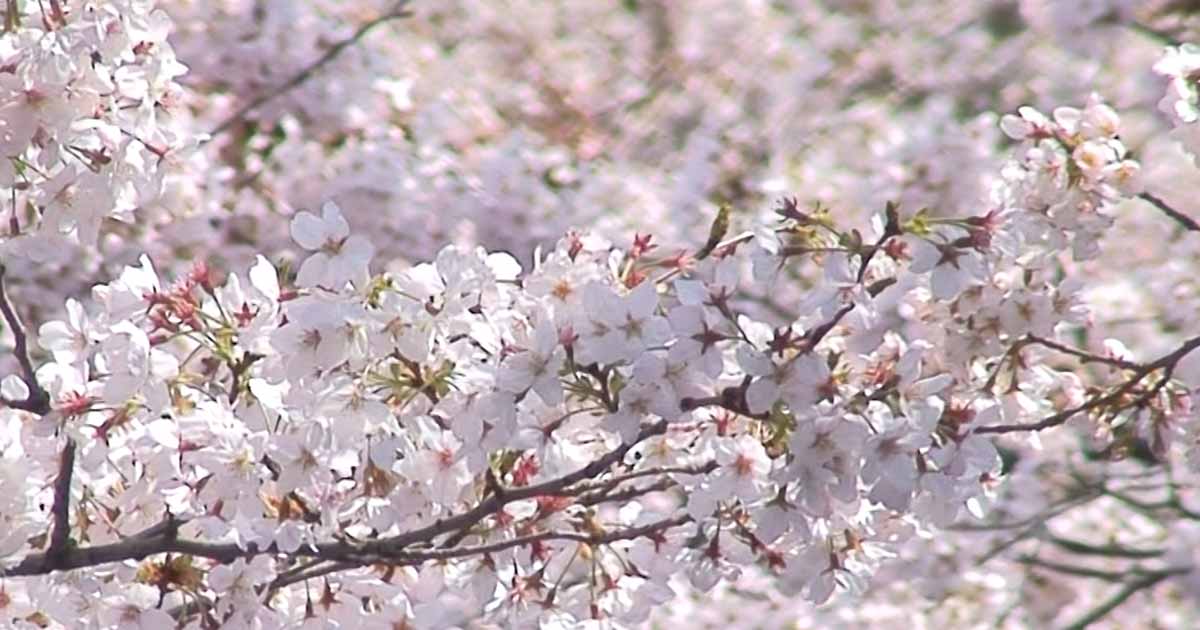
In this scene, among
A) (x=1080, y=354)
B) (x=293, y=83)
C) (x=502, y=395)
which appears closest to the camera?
(x=502, y=395)

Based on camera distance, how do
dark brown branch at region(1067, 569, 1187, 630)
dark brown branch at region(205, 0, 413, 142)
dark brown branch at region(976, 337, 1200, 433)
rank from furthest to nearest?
dark brown branch at region(1067, 569, 1187, 630)
dark brown branch at region(205, 0, 413, 142)
dark brown branch at region(976, 337, 1200, 433)

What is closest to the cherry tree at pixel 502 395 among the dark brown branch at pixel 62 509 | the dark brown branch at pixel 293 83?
the dark brown branch at pixel 62 509

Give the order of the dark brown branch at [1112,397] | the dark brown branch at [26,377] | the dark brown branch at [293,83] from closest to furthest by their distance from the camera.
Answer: the dark brown branch at [26,377] < the dark brown branch at [1112,397] < the dark brown branch at [293,83]

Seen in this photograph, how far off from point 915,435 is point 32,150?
84 centimetres

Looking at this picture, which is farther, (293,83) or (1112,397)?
(293,83)

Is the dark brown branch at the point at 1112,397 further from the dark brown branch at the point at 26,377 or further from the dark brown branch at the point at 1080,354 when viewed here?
the dark brown branch at the point at 26,377

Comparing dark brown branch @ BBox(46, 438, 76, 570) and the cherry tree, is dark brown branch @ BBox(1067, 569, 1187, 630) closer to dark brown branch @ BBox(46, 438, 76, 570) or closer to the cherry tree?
the cherry tree

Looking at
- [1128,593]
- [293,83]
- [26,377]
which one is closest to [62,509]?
[26,377]

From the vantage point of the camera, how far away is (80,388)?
5.65 feet

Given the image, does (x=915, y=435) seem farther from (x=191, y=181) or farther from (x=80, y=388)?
(x=191, y=181)

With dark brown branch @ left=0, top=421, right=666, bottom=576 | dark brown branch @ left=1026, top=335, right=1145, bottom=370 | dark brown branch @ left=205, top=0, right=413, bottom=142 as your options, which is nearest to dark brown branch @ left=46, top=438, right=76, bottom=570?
dark brown branch @ left=0, top=421, right=666, bottom=576

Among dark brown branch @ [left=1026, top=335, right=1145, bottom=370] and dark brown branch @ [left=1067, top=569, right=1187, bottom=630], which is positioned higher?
dark brown branch @ [left=1026, top=335, right=1145, bottom=370]

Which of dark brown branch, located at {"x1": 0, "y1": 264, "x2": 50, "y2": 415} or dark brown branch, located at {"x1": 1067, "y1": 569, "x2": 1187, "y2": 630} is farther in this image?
dark brown branch, located at {"x1": 1067, "y1": 569, "x2": 1187, "y2": 630}

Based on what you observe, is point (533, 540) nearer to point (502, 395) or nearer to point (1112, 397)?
point (502, 395)
